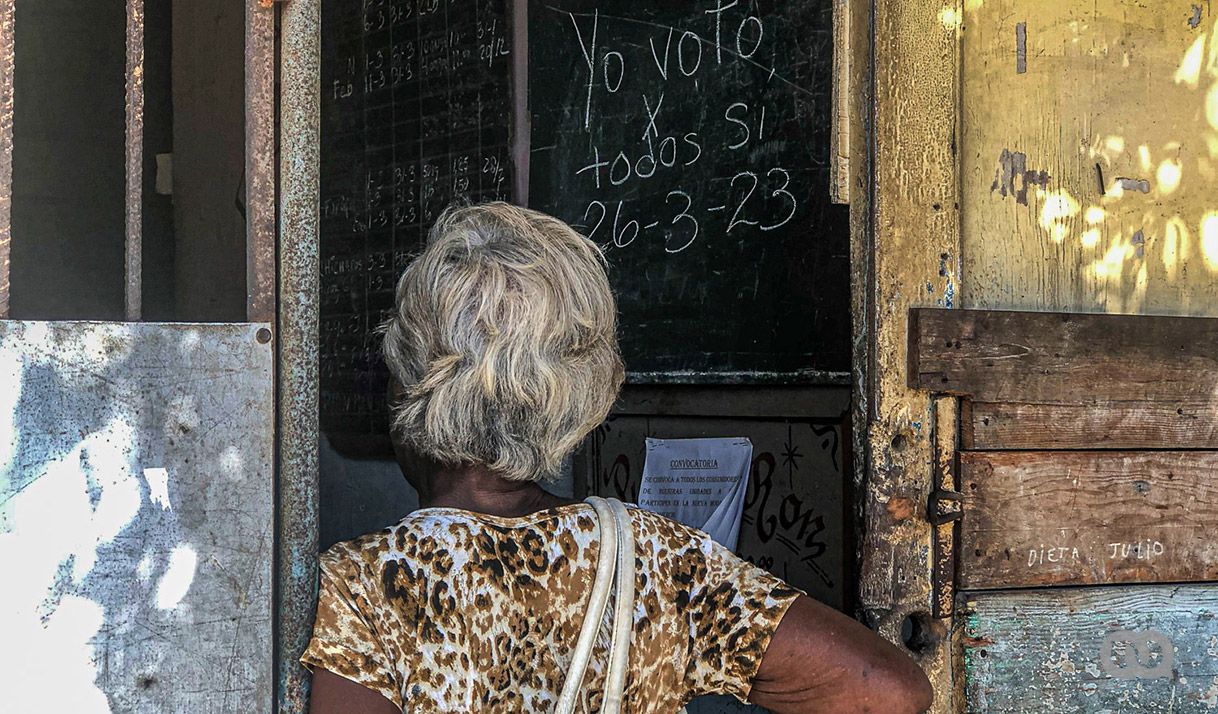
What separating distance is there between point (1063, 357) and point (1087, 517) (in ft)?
1.04

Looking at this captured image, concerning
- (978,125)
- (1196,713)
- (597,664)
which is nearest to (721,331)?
(978,125)

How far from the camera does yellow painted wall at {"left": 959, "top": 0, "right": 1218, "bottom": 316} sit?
8.02ft

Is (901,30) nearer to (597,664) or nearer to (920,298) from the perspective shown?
(920,298)

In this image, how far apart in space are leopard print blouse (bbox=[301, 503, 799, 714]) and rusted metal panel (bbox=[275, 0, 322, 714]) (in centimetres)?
13

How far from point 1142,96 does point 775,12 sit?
1010mm

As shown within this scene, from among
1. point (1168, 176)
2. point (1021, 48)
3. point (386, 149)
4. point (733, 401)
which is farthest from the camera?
point (386, 149)

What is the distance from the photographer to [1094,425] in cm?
243

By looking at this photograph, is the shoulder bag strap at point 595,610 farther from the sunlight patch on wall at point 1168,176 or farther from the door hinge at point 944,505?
the sunlight patch on wall at point 1168,176

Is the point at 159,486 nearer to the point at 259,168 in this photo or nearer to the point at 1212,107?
the point at 259,168

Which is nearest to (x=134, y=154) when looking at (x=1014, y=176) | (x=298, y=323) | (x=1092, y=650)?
(x=298, y=323)

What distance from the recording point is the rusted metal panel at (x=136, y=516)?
1.57 m

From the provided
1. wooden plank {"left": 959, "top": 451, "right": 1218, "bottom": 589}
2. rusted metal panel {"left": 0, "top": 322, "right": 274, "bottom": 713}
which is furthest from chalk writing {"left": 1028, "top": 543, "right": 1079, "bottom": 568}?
rusted metal panel {"left": 0, "top": 322, "right": 274, "bottom": 713}

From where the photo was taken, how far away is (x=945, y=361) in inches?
90.0

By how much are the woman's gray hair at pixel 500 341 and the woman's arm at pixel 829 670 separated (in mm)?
440
